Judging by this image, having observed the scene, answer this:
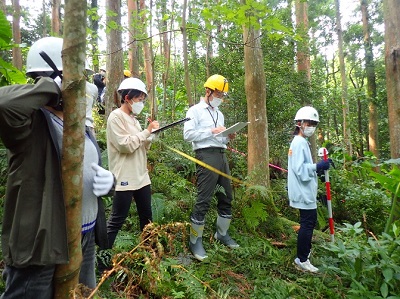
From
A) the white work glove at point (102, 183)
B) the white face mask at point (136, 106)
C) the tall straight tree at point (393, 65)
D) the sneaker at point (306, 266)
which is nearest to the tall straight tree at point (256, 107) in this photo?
the sneaker at point (306, 266)

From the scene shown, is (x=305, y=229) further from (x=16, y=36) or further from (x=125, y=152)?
(x=16, y=36)

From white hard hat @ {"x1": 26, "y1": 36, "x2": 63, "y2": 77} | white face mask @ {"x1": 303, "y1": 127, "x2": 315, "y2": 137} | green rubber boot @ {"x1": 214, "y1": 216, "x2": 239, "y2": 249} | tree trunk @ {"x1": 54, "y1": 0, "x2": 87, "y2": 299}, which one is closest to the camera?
tree trunk @ {"x1": 54, "y1": 0, "x2": 87, "y2": 299}

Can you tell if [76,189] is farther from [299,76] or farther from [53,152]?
[299,76]

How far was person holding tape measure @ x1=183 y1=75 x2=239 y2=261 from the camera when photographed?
155 inches

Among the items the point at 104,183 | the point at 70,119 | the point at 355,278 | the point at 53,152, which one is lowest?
the point at 355,278

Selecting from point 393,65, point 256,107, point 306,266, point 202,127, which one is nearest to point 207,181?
point 202,127

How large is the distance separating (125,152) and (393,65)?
4924mm

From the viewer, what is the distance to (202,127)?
410cm

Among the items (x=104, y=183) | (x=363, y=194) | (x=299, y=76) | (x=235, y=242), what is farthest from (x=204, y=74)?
(x=104, y=183)

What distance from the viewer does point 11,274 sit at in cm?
147

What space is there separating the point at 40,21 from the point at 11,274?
18.7 metres

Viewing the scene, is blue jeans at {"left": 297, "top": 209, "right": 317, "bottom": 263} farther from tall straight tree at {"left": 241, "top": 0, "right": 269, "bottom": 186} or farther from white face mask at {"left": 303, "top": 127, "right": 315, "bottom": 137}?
tall straight tree at {"left": 241, "top": 0, "right": 269, "bottom": 186}

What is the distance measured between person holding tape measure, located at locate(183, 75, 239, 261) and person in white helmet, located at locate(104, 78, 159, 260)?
66 centimetres

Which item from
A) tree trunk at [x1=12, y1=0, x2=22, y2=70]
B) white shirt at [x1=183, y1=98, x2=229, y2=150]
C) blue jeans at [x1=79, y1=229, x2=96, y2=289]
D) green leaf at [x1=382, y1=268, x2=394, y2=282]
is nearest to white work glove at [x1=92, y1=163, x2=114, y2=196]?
blue jeans at [x1=79, y1=229, x2=96, y2=289]
